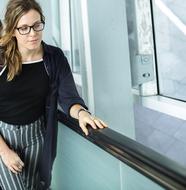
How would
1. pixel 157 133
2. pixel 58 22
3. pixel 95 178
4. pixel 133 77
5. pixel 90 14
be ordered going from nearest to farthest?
1. pixel 95 178
2. pixel 90 14
3. pixel 133 77
4. pixel 157 133
5. pixel 58 22

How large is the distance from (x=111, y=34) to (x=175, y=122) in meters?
0.80

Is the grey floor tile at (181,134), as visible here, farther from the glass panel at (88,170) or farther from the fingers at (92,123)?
the fingers at (92,123)

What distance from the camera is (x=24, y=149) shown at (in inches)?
71.3

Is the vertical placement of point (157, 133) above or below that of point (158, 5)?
below

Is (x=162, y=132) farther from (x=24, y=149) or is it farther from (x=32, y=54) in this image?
(x=32, y=54)

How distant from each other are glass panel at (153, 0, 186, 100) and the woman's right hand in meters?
1.19

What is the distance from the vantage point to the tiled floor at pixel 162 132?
250 centimetres

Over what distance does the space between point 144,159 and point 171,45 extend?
135 cm

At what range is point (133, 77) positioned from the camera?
2.47 metres

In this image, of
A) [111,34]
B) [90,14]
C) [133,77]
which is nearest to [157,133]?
[133,77]

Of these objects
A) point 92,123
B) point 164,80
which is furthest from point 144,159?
point 164,80

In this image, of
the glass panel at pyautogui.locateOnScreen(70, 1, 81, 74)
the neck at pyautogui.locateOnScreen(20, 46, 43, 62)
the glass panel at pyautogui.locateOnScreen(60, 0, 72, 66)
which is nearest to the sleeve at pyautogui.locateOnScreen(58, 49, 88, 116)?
the neck at pyautogui.locateOnScreen(20, 46, 43, 62)

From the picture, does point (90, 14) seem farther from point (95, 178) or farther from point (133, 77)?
point (95, 178)

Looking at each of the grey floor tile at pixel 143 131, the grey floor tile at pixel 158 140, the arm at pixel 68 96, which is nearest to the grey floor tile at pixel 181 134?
the grey floor tile at pixel 158 140
